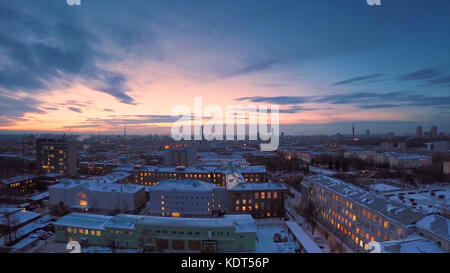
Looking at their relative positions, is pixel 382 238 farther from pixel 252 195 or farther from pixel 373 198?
pixel 252 195

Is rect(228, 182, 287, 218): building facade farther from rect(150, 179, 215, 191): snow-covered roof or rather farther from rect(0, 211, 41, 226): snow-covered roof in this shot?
rect(0, 211, 41, 226): snow-covered roof

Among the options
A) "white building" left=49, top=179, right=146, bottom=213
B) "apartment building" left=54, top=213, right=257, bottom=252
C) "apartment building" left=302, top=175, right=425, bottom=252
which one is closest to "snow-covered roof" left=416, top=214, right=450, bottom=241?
"apartment building" left=302, top=175, right=425, bottom=252

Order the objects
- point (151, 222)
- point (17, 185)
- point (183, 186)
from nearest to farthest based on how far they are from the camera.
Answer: point (151, 222) < point (183, 186) < point (17, 185)

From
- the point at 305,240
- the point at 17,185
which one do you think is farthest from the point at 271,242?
the point at 17,185

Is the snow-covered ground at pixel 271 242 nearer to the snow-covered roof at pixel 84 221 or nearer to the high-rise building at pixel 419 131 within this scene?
the snow-covered roof at pixel 84 221

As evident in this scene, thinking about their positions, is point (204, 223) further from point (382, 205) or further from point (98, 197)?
point (98, 197)
